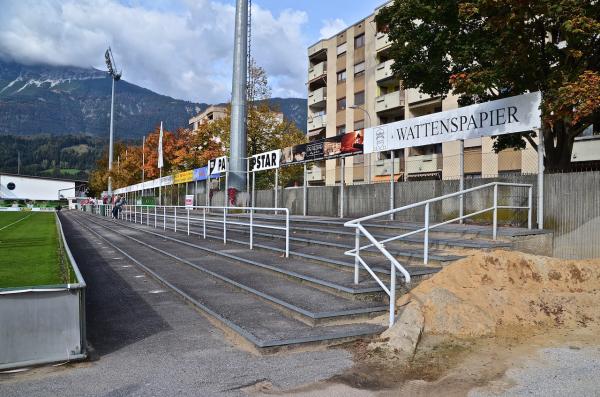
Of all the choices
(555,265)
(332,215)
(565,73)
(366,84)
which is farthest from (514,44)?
(366,84)

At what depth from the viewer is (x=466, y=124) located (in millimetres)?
11336

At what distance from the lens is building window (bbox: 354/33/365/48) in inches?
1705

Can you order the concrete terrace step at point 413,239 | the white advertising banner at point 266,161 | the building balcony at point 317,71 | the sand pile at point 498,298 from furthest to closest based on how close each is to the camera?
the building balcony at point 317,71
the white advertising banner at point 266,161
the concrete terrace step at point 413,239
the sand pile at point 498,298

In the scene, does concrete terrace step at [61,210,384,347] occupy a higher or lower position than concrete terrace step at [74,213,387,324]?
lower

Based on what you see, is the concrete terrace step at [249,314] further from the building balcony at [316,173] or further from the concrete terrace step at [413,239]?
the building balcony at [316,173]

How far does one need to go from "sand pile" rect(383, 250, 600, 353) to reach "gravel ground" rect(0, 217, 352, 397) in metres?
1.29

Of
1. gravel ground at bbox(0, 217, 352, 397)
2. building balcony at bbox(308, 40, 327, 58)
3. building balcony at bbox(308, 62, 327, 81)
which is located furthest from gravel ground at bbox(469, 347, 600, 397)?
building balcony at bbox(308, 40, 327, 58)

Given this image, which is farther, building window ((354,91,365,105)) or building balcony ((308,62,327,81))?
building balcony ((308,62,327,81))

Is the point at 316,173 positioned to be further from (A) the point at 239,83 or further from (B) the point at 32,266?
(B) the point at 32,266

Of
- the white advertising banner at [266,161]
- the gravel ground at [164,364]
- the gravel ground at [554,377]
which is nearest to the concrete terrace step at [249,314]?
the gravel ground at [164,364]

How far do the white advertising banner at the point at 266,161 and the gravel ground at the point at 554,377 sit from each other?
52.9 feet

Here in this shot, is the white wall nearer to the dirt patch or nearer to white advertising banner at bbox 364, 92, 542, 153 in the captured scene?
white advertising banner at bbox 364, 92, 542, 153

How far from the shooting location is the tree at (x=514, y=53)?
873 centimetres

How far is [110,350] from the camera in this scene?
5445 mm
